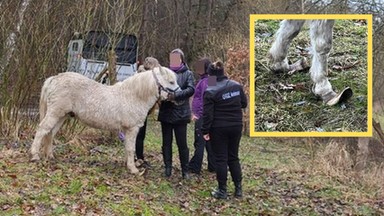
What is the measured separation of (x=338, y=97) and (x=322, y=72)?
397 millimetres

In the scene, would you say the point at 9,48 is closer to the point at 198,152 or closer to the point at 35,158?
the point at 35,158

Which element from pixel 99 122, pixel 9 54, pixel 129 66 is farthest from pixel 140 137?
pixel 129 66

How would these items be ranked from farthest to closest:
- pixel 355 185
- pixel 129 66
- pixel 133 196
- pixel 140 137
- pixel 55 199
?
pixel 129 66
pixel 355 185
pixel 140 137
pixel 133 196
pixel 55 199

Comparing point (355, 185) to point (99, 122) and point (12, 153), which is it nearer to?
point (99, 122)

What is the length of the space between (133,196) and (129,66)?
306 inches

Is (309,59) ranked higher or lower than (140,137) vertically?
higher

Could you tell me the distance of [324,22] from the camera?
736 centimetres

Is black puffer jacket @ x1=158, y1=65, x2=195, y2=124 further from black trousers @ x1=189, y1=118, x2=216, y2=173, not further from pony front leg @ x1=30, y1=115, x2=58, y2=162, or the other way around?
pony front leg @ x1=30, y1=115, x2=58, y2=162

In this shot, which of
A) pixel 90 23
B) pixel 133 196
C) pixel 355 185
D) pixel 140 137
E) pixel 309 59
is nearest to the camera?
pixel 133 196

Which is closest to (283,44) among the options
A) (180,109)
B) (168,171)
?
(180,109)

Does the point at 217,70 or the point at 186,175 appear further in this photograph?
the point at 186,175

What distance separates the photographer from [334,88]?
7254 mm

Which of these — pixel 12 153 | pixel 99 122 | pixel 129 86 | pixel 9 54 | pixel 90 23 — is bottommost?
pixel 12 153

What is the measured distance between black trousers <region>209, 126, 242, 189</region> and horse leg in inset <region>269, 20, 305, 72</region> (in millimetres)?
1152
